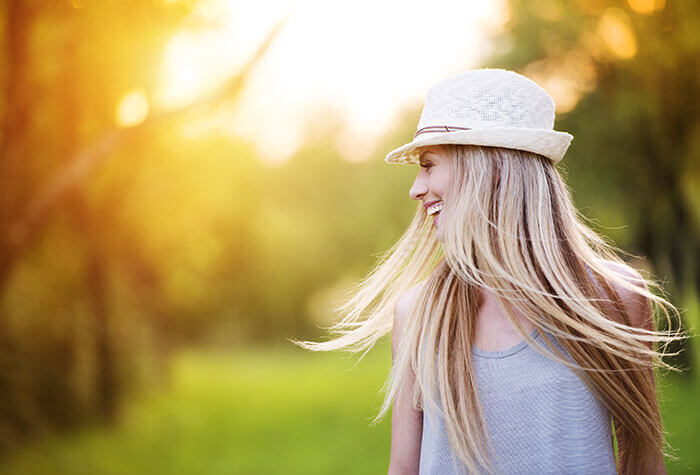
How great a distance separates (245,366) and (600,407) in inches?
484

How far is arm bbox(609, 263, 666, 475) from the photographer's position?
1700mm

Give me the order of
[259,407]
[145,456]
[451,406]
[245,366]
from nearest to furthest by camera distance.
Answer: [451,406]
[145,456]
[259,407]
[245,366]

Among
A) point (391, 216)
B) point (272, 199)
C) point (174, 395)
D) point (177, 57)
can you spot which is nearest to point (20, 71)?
point (177, 57)

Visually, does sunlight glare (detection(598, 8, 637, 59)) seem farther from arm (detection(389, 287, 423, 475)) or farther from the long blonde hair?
arm (detection(389, 287, 423, 475))

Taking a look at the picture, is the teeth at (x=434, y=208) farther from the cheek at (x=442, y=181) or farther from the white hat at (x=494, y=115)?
the white hat at (x=494, y=115)

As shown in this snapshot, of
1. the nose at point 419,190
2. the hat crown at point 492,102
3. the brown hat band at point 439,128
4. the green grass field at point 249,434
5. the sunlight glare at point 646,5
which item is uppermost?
the sunlight glare at point 646,5

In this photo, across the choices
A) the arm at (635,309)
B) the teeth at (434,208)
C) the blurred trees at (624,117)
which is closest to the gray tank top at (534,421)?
the arm at (635,309)

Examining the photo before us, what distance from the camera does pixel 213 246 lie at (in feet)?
38.2

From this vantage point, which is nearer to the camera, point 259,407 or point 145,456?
point 145,456

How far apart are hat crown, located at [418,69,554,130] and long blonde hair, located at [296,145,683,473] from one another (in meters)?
0.08

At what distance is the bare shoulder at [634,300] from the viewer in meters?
1.70

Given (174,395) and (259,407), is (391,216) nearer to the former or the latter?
(259,407)

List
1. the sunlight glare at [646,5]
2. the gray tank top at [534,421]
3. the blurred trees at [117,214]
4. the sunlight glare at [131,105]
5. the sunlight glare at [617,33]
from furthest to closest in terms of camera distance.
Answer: the sunlight glare at [131,105] → the sunlight glare at [617,33] → the sunlight glare at [646,5] → the blurred trees at [117,214] → the gray tank top at [534,421]

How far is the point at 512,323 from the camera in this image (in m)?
1.64
